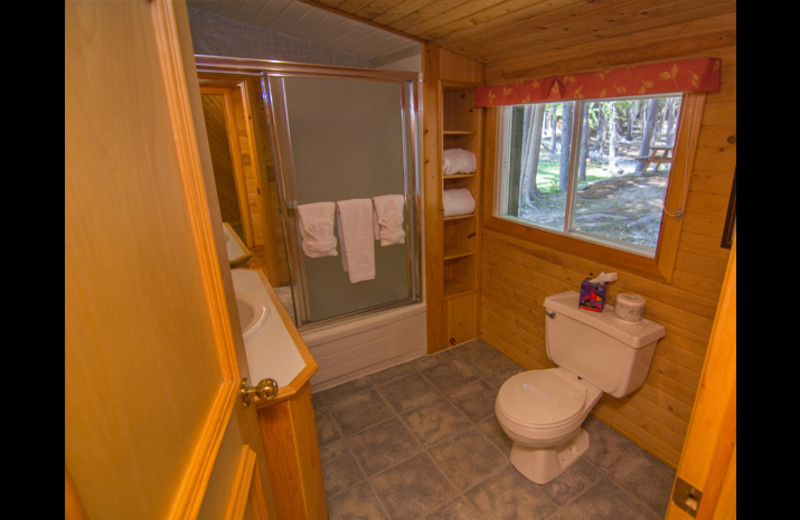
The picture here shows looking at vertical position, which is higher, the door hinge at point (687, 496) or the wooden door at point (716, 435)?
the wooden door at point (716, 435)

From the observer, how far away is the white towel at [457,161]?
254 centimetres

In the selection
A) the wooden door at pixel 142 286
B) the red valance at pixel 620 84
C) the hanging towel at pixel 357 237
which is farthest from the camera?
the hanging towel at pixel 357 237

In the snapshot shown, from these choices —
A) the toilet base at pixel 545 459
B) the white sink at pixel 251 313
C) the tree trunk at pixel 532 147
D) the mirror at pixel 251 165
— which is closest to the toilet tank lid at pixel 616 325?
the toilet base at pixel 545 459

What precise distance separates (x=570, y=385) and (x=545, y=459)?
0.37 meters

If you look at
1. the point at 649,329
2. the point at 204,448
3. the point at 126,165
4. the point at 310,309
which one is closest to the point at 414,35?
the point at 310,309

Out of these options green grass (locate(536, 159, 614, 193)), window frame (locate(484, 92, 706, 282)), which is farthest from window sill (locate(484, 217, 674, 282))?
green grass (locate(536, 159, 614, 193))

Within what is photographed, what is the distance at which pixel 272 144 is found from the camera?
6.67 ft

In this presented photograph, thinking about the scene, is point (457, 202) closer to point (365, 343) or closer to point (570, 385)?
point (365, 343)

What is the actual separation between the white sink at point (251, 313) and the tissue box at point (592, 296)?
153 centimetres

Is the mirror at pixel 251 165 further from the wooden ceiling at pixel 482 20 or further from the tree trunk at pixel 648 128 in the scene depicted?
the tree trunk at pixel 648 128

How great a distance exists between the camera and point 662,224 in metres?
1.73

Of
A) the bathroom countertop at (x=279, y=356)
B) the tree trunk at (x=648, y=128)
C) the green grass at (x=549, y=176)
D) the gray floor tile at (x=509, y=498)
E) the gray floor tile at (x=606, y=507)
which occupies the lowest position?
the gray floor tile at (x=606, y=507)

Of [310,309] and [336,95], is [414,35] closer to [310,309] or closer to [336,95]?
[336,95]
